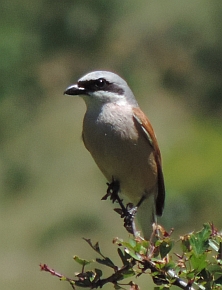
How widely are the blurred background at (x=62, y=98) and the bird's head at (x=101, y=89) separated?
251cm

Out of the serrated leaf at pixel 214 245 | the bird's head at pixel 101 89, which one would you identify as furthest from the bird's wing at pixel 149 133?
the serrated leaf at pixel 214 245

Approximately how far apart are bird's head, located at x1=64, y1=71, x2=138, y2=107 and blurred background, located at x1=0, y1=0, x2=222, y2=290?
8.22 feet

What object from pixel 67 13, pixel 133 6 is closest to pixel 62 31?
pixel 67 13

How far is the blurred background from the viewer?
7246mm

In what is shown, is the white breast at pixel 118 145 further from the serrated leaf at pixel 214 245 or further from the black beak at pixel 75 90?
the serrated leaf at pixel 214 245

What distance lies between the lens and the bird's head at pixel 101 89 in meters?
3.52

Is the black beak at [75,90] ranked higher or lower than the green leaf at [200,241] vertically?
higher

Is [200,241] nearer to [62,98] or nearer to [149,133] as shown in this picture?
[149,133]

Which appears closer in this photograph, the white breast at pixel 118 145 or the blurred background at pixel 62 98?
the white breast at pixel 118 145

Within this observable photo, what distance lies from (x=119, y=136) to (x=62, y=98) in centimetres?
568

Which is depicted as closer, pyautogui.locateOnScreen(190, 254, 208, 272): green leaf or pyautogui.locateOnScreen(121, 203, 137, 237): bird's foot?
pyautogui.locateOnScreen(190, 254, 208, 272): green leaf

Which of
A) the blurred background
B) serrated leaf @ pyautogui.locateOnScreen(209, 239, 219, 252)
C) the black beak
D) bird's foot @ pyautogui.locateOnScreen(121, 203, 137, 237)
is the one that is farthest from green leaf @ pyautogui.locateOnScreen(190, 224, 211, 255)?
the blurred background

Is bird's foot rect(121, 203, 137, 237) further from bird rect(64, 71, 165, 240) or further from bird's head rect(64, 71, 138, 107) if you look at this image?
bird's head rect(64, 71, 138, 107)

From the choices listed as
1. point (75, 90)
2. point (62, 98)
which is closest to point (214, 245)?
point (75, 90)
